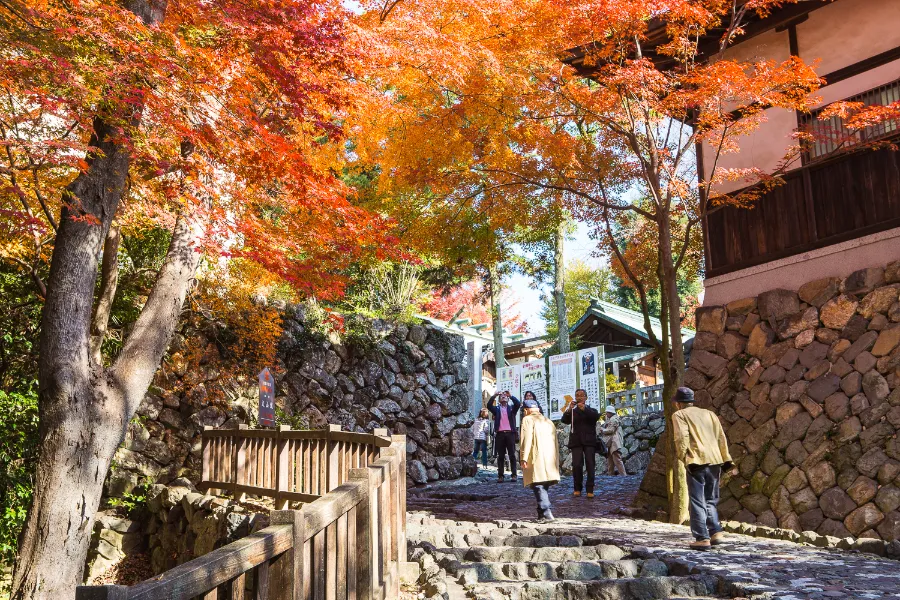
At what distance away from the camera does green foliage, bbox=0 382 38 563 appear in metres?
11.2

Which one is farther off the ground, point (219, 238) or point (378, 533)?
point (219, 238)

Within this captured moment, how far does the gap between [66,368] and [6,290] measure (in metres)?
5.79

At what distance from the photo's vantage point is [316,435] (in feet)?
30.3

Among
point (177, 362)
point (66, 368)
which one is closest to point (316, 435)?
Result: point (66, 368)

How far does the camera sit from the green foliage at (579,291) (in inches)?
1337

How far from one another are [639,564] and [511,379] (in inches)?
631

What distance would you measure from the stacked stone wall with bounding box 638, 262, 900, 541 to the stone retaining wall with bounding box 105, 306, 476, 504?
23.4 feet

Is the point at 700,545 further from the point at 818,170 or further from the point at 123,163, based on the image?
the point at 123,163

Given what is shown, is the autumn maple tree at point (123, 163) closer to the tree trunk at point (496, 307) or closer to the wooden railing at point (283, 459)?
the wooden railing at point (283, 459)

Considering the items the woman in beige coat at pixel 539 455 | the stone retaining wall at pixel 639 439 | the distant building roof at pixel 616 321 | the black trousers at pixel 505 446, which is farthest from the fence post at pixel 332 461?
the distant building roof at pixel 616 321

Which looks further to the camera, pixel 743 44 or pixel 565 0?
pixel 743 44

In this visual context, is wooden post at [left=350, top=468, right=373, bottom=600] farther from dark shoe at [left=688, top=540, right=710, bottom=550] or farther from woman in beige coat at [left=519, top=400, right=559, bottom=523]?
woman in beige coat at [left=519, top=400, right=559, bottom=523]

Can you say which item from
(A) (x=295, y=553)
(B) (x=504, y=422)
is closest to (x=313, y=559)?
(A) (x=295, y=553)

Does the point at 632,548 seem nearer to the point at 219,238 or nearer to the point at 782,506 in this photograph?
the point at 782,506
